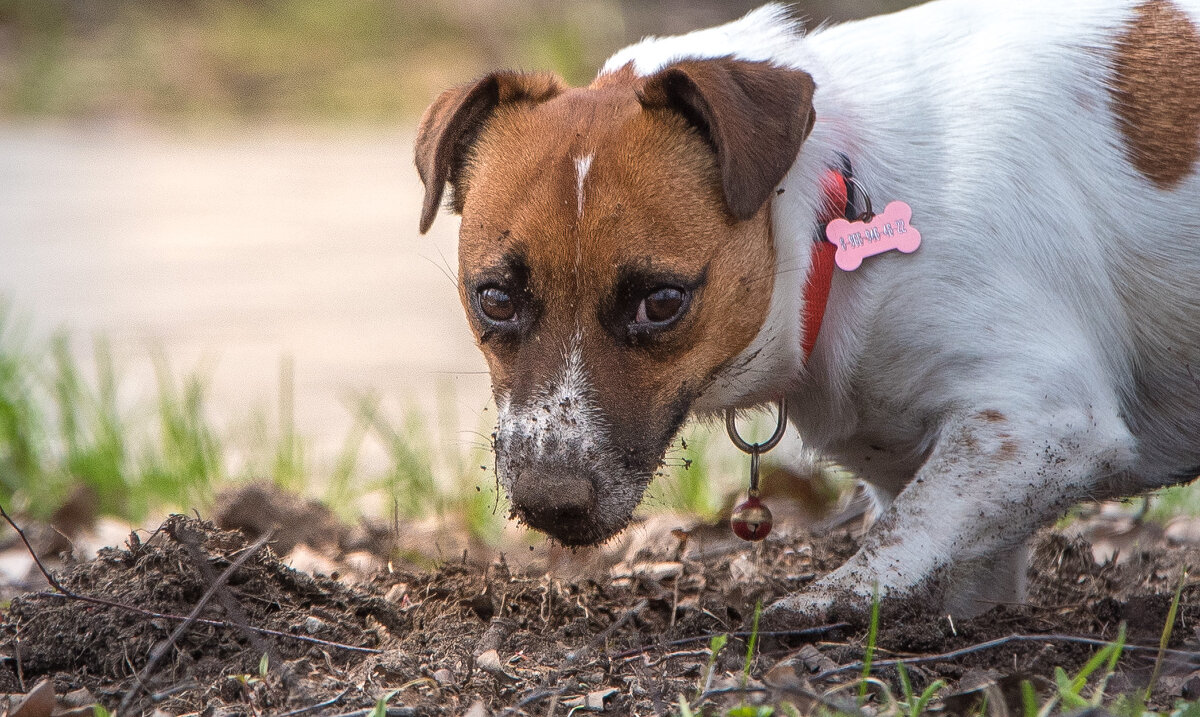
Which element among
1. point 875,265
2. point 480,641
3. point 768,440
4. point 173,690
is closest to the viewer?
point 173,690

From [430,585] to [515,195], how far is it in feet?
3.74

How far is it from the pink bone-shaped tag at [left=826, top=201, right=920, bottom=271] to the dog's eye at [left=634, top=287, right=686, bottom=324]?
1.48 ft

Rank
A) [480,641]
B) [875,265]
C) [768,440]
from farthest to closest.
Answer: [768,440]
[875,265]
[480,641]

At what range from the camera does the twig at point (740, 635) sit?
2973mm

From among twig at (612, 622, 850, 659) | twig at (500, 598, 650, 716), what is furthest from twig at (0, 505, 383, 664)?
twig at (612, 622, 850, 659)

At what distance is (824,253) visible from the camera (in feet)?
10.8

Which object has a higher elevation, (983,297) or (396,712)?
(983,297)

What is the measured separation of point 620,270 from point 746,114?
0.47m

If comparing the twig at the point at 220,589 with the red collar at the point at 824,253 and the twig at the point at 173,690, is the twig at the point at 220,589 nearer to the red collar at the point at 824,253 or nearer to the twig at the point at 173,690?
the twig at the point at 173,690

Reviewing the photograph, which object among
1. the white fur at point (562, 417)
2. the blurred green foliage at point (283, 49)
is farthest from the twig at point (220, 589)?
the blurred green foliage at point (283, 49)

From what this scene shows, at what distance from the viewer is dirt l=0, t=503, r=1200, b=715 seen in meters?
2.76

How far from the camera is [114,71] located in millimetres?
14742

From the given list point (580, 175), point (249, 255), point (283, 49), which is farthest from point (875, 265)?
point (283, 49)

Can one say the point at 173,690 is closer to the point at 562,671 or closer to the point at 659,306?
the point at 562,671
